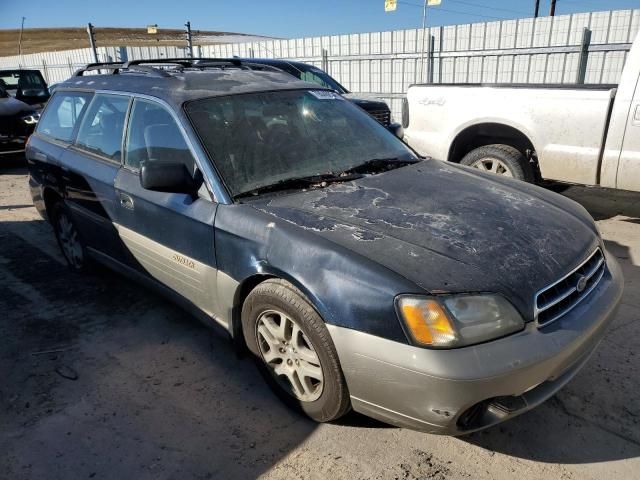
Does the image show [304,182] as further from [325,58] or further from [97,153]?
[325,58]

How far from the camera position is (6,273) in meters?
4.54

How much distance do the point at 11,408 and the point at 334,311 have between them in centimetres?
196

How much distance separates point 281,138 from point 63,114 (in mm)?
2409

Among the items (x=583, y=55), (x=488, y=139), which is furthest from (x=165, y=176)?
(x=583, y=55)

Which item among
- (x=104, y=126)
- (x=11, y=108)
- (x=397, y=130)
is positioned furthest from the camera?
(x=11, y=108)

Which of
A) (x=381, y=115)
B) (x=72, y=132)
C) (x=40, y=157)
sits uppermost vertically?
Answer: (x=72, y=132)

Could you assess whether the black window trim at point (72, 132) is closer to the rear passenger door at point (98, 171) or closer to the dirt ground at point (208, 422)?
the rear passenger door at point (98, 171)

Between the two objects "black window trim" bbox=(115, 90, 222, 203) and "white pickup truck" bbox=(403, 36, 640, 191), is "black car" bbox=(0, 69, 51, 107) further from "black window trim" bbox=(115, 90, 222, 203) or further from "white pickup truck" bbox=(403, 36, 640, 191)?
"black window trim" bbox=(115, 90, 222, 203)

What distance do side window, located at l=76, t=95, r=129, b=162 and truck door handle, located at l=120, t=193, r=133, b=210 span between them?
315 mm

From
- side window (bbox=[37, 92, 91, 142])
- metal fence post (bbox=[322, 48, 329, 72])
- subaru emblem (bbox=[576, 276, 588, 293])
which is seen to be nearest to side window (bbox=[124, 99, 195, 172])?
side window (bbox=[37, 92, 91, 142])

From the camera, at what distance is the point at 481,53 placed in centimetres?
1071

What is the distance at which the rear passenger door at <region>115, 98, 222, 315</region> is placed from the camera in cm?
277

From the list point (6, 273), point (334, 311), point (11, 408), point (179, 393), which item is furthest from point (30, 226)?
point (334, 311)

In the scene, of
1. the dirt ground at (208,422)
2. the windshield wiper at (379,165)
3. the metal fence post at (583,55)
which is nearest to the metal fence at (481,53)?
the metal fence post at (583,55)
